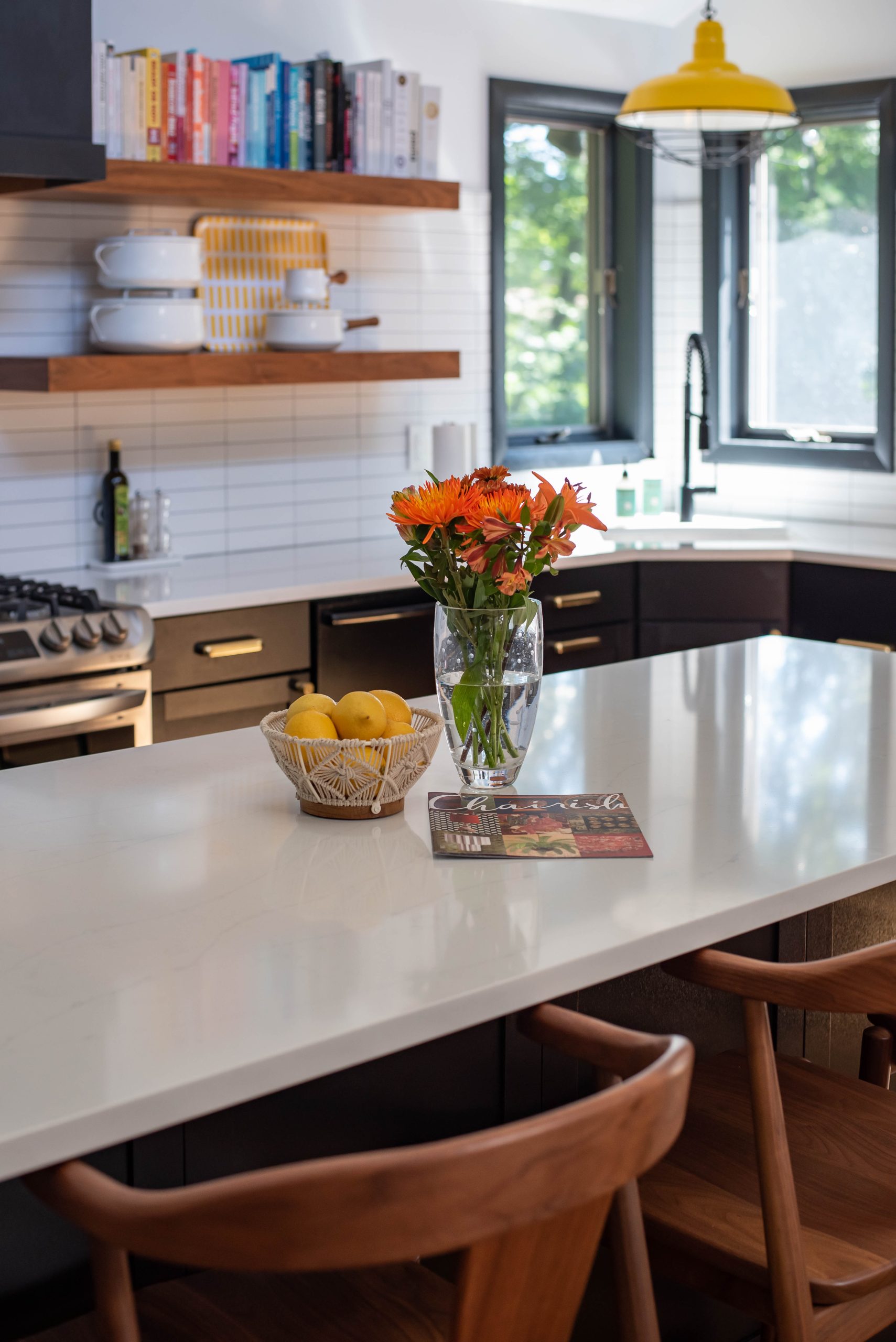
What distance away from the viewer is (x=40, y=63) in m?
2.90

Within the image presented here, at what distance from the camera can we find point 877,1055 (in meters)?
1.96

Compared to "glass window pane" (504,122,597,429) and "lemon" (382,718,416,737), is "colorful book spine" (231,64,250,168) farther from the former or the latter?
"lemon" (382,718,416,737)

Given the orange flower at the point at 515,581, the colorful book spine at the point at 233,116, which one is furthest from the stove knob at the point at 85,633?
the orange flower at the point at 515,581

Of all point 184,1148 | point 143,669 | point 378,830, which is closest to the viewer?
point 184,1148

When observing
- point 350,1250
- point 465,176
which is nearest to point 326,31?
point 465,176

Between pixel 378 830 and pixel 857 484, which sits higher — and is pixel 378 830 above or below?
below

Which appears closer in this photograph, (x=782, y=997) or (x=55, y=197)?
(x=782, y=997)

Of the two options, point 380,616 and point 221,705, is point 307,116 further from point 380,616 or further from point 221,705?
point 221,705

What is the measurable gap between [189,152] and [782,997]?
2859mm

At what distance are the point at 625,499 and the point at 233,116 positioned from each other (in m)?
1.84

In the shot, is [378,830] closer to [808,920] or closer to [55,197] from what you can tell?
[808,920]

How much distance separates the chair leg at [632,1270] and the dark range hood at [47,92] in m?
2.32

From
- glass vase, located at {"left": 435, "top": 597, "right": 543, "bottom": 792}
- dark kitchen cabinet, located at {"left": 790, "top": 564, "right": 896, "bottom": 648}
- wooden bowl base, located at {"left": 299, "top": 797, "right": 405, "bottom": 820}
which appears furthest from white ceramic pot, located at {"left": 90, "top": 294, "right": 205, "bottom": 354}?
wooden bowl base, located at {"left": 299, "top": 797, "right": 405, "bottom": 820}

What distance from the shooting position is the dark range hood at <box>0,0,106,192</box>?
287 centimetres
